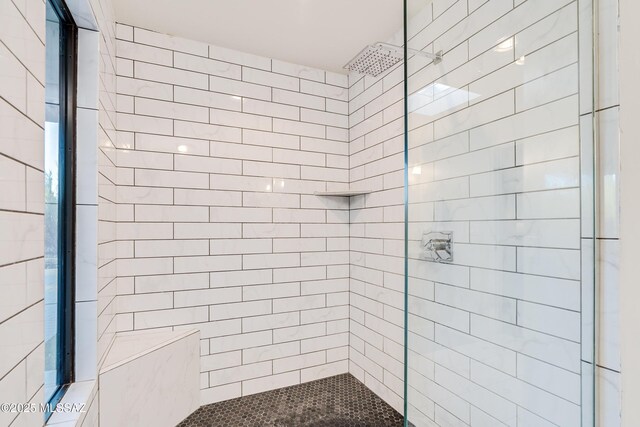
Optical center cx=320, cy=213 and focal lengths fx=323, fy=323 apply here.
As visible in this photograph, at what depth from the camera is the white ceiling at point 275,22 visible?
4.96ft

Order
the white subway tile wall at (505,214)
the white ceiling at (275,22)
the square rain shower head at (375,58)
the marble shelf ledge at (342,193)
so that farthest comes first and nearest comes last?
the marble shelf ledge at (342,193) → the white ceiling at (275,22) → the square rain shower head at (375,58) → the white subway tile wall at (505,214)

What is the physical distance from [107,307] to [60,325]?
0.90 feet

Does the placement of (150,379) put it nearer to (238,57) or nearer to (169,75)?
(169,75)

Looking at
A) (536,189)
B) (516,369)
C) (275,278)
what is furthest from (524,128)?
(275,278)

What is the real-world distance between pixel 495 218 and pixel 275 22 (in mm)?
1394

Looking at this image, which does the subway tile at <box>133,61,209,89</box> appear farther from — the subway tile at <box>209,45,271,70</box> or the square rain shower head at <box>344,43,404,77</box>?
the square rain shower head at <box>344,43,404,77</box>

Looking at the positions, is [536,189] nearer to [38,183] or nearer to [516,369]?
[516,369]

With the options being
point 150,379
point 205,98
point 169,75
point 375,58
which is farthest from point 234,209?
point 375,58

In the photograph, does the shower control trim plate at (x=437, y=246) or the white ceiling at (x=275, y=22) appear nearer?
the shower control trim plate at (x=437, y=246)

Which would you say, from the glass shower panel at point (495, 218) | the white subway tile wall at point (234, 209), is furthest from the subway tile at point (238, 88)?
the glass shower panel at point (495, 218)

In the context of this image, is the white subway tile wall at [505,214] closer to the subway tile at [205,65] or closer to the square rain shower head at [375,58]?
the square rain shower head at [375,58]

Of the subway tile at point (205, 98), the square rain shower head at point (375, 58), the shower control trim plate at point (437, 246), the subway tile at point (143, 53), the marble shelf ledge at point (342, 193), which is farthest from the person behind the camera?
the marble shelf ledge at point (342, 193)

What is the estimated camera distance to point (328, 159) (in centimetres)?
212

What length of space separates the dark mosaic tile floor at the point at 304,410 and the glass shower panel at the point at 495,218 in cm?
62
